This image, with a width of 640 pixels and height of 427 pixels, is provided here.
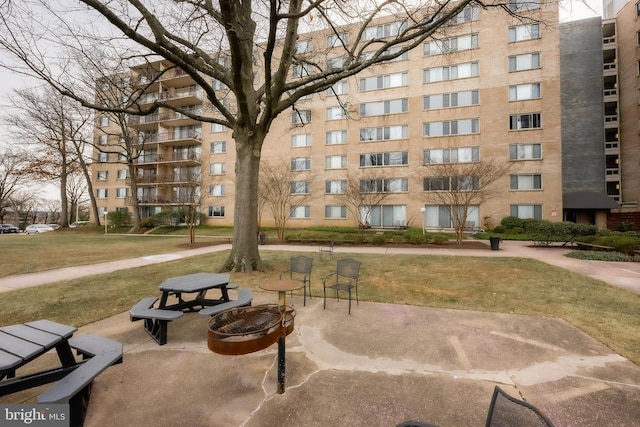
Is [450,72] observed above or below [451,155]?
above

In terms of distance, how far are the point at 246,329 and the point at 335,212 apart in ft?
94.9

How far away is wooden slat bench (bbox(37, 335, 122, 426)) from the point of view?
2243 millimetres

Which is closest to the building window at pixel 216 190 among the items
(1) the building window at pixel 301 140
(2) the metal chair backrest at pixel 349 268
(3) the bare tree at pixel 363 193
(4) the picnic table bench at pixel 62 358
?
(1) the building window at pixel 301 140

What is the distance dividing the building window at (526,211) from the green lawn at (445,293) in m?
18.2

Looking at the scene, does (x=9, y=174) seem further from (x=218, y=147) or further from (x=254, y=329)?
(x=254, y=329)

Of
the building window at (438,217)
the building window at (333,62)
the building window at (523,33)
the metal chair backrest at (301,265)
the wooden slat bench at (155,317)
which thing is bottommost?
the wooden slat bench at (155,317)

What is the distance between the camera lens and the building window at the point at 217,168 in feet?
118

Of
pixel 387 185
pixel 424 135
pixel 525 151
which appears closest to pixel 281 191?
pixel 387 185

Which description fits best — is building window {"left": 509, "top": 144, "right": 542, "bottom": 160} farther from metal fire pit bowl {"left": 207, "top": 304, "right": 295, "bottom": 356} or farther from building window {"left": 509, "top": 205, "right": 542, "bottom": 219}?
metal fire pit bowl {"left": 207, "top": 304, "right": 295, "bottom": 356}

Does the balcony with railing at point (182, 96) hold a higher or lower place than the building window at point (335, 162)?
higher

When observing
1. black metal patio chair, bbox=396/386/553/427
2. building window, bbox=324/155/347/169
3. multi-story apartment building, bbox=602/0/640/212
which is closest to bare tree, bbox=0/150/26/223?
building window, bbox=324/155/347/169

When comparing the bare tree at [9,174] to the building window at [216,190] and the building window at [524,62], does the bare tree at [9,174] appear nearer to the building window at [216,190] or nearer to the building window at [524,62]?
the building window at [216,190]

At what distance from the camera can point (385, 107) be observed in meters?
30.6

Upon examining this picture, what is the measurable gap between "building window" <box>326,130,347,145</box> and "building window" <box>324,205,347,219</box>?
736 cm
